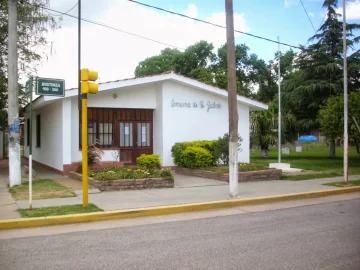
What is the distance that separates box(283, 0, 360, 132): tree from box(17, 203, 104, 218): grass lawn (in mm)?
19249

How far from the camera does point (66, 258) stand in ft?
17.2

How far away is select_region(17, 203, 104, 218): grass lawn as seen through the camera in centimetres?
763

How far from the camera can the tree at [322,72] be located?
2402 cm

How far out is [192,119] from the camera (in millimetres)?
17109

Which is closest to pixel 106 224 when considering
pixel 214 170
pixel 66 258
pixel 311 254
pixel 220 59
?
pixel 66 258

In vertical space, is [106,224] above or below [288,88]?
below

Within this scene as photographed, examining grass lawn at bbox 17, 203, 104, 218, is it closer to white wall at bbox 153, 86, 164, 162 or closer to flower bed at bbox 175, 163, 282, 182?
flower bed at bbox 175, 163, 282, 182

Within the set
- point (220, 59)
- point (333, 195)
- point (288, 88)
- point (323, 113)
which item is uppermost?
point (220, 59)

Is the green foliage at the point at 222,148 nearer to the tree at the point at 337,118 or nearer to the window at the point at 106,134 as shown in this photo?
the window at the point at 106,134

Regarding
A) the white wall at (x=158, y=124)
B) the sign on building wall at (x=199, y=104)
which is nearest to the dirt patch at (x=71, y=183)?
the white wall at (x=158, y=124)

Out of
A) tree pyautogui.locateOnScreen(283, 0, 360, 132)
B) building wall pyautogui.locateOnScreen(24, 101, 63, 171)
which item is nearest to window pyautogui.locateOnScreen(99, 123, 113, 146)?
building wall pyautogui.locateOnScreen(24, 101, 63, 171)

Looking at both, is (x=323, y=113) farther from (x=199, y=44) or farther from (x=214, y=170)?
(x=199, y=44)

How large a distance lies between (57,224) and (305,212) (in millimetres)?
5304

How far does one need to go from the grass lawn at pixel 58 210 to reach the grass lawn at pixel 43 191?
1.49 m
